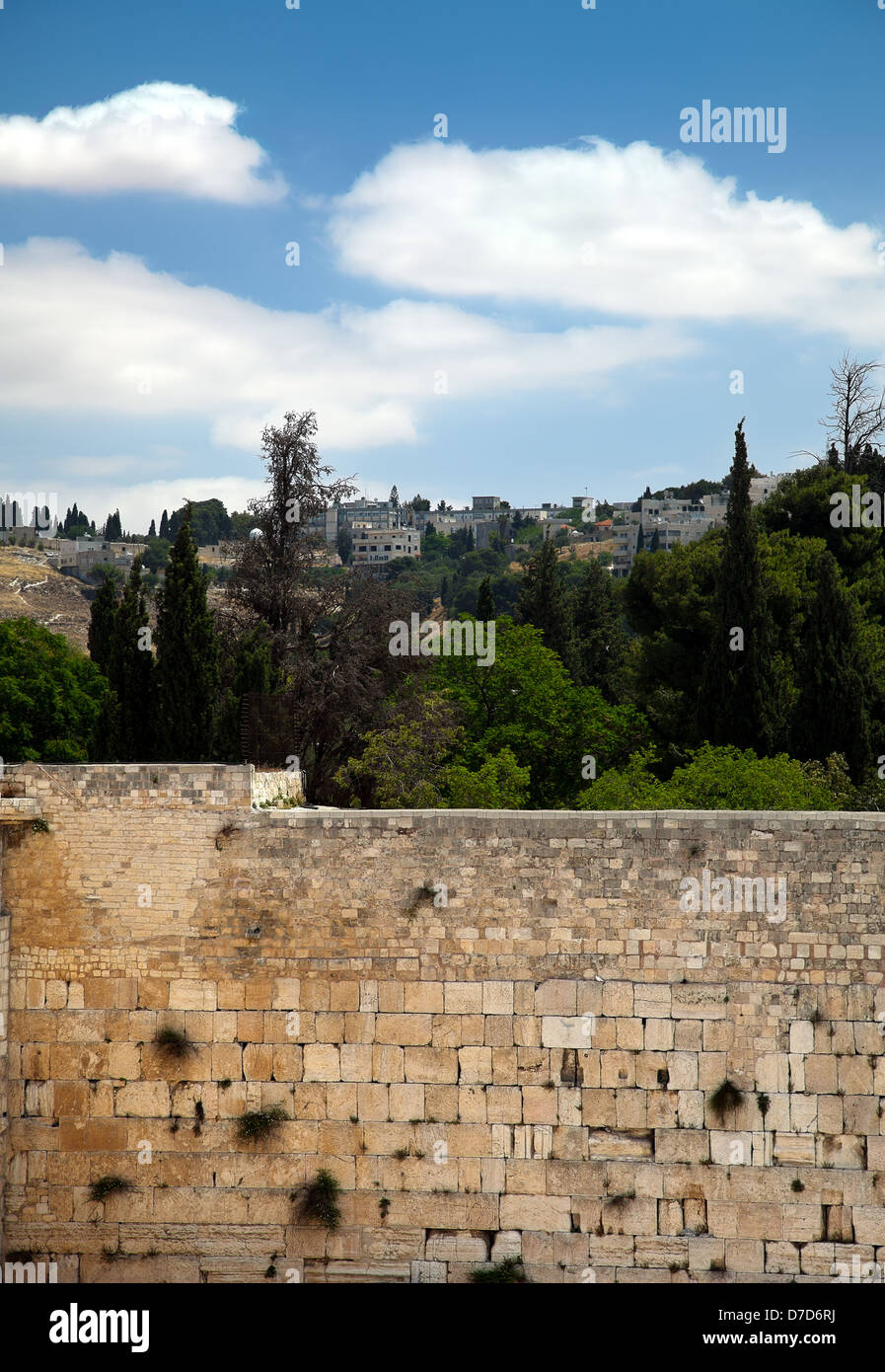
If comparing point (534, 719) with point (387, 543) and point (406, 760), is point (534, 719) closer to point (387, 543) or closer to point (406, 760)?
point (406, 760)

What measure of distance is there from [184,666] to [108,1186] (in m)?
10.3

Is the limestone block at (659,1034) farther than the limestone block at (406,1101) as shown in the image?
No

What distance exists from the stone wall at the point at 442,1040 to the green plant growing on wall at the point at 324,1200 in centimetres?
9

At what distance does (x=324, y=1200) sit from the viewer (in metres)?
11.4

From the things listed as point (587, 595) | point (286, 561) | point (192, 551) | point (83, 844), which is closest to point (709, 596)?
point (286, 561)

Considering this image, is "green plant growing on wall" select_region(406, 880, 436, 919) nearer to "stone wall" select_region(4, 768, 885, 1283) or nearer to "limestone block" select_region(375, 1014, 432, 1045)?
Answer: "stone wall" select_region(4, 768, 885, 1283)

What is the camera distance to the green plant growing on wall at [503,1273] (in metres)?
11.3

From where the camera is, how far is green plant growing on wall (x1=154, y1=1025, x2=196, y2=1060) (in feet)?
38.0

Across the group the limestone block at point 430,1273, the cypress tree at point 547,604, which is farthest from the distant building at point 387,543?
the limestone block at point 430,1273

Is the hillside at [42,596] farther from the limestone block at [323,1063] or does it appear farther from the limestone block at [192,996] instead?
the limestone block at [323,1063]

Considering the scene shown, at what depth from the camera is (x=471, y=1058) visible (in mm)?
11422

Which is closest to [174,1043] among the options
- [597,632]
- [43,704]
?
[43,704]
